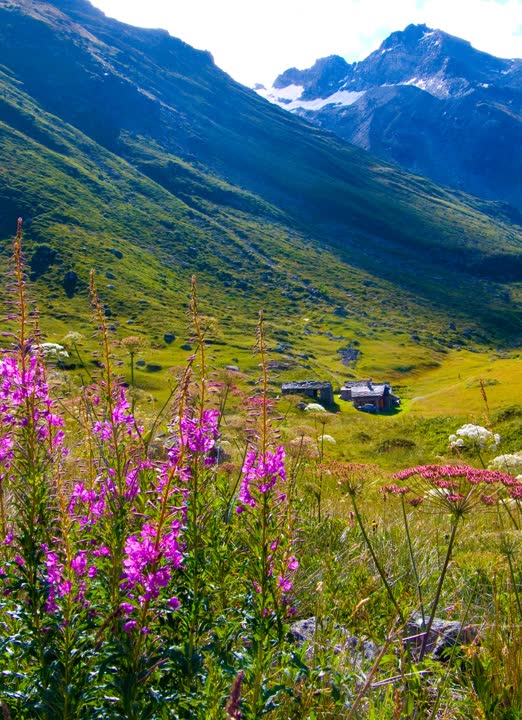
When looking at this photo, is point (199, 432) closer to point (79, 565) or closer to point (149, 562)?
point (149, 562)

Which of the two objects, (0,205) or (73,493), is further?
(0,205)

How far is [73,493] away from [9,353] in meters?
1.16

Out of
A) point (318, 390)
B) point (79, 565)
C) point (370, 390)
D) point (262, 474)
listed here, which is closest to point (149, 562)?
point (79, 565)

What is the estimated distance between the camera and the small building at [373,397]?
299 ft

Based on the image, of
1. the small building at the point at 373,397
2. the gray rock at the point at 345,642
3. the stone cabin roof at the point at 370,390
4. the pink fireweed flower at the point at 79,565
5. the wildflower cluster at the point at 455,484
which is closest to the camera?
the pink fireweed flower at the point at 79,565

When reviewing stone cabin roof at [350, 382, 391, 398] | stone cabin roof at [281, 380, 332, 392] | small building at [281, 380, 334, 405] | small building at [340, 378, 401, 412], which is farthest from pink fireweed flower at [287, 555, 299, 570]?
stone cabin roof at [350, 382, 391, 398]

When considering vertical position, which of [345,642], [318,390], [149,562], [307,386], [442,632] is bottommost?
[307,386]

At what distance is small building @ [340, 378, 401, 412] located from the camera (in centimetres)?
9106

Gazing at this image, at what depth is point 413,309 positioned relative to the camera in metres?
195

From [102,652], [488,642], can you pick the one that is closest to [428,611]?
[488,642]

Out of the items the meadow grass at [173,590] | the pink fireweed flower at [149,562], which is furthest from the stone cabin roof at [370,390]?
the pink fireweed flower at [149,562]

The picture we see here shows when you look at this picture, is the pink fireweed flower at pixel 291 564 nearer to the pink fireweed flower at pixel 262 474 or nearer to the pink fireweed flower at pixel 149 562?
the pink fireweed flower at pixel 262 474

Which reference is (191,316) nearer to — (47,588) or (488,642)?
(47,588)

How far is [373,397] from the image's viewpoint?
9169 centimetres
